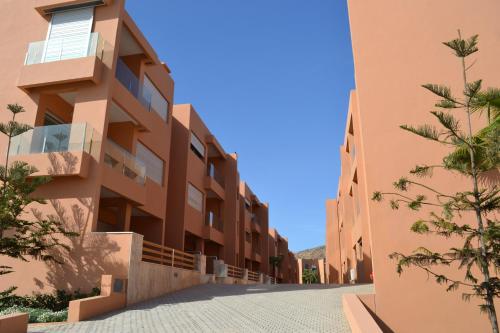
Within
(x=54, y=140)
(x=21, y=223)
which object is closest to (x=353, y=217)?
(x=54, y=140)

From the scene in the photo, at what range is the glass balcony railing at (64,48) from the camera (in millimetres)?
17078

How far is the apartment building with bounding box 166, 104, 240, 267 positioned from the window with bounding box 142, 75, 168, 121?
10.5 ft

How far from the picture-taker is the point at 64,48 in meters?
17.5

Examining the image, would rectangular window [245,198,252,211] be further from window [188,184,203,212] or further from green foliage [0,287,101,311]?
green foliage [0,287,101,311]

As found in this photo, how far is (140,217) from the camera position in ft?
71.3

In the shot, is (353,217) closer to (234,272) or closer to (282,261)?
(234,272)

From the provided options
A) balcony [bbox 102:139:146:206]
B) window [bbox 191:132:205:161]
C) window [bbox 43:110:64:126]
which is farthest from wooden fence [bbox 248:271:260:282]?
window [bbox 43:110:64:126]

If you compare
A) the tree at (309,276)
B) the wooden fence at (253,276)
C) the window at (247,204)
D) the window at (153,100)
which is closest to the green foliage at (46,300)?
the window at (153,100)

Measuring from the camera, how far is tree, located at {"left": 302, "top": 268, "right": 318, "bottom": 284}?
76.0 meters

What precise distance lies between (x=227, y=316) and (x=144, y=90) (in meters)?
12.2

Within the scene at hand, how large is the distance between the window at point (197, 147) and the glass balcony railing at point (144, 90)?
14.0 ft

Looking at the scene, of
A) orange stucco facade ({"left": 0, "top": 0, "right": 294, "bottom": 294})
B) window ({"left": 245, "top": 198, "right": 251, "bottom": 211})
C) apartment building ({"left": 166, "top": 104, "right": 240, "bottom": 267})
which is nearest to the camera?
orange stucco facade ({"left": 0, "top": 0, "right": 294, "bottom": 294})

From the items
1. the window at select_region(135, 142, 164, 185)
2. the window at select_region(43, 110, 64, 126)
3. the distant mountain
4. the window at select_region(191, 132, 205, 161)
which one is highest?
the distant mountain

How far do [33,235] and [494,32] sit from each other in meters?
15.9
